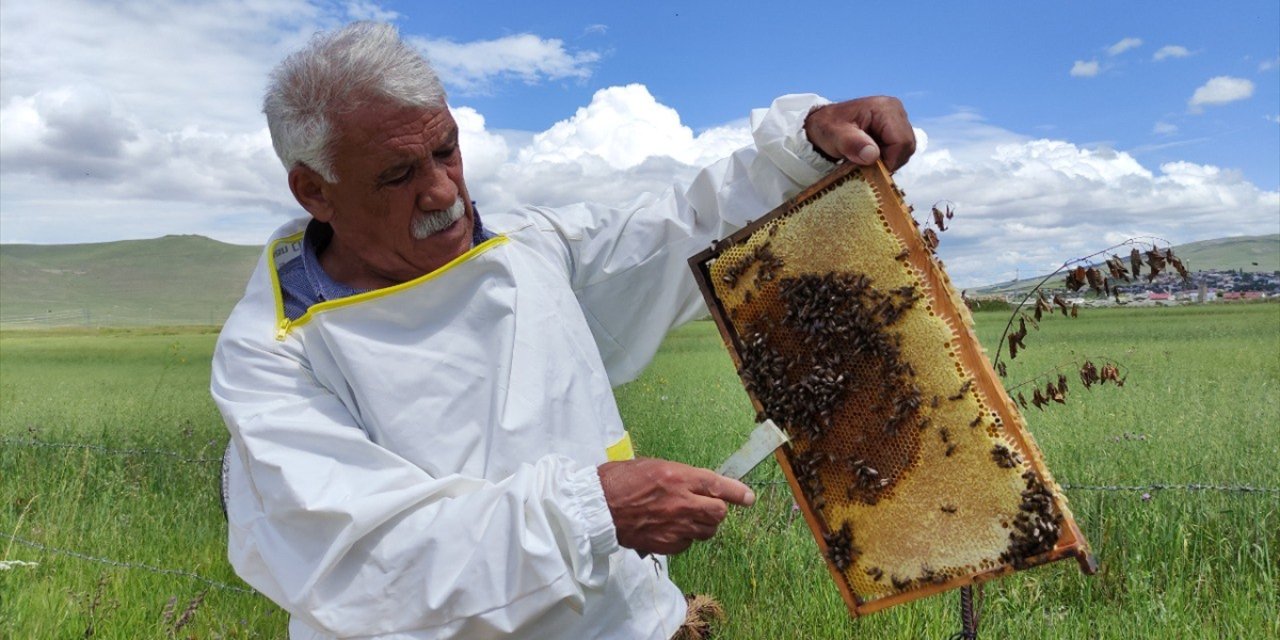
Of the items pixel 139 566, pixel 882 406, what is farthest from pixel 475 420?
pixel 139 566

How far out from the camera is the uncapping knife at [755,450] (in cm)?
260

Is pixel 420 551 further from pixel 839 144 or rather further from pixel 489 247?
pixel 839 144

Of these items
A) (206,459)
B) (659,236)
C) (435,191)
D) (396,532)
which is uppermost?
(435,191)

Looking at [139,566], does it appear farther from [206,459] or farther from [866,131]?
[866,131]

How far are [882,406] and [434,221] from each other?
1.59m

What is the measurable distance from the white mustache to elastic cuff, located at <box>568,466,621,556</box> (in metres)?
1.13

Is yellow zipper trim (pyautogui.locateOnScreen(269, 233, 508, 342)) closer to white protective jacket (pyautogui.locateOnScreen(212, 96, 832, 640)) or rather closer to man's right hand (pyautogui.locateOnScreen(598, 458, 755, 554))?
white protective jacket (pyautogui.locateOnScreen(212, 96, 832, 640))

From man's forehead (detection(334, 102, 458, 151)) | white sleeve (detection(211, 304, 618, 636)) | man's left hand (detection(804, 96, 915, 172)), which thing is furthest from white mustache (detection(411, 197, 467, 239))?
man's left hand (detection(804, 96, 915, 172))

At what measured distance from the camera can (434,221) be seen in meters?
3.04

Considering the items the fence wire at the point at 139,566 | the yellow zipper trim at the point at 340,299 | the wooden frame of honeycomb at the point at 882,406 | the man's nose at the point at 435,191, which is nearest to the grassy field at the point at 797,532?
the fence wire at the point at 139,566

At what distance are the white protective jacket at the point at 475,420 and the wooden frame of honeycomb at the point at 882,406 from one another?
0.35 metres

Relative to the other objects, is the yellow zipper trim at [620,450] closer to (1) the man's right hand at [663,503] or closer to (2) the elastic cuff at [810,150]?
(1) the man's right hand at [663,503]

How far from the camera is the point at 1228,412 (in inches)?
287

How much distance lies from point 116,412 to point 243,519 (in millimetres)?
10991
